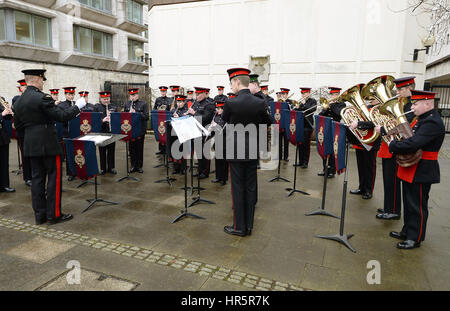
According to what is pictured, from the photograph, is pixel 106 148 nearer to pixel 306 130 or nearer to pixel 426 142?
pixel 306 130

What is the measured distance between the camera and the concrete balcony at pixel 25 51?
17625 mm

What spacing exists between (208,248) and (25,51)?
67.1 ft

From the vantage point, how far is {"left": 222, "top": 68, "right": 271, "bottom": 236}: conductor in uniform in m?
4.33

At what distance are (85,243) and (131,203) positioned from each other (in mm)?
1691

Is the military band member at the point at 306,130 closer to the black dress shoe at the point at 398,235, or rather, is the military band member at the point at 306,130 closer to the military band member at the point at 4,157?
the black dress shoe at the point at 398,235

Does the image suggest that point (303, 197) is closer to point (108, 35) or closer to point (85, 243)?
point (85, 243)

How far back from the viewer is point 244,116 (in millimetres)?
4352

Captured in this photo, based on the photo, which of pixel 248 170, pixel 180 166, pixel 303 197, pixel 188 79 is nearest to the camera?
pixel 248 170

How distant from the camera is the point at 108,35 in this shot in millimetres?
25969

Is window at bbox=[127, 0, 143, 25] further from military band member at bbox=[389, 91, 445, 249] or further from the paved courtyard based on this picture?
military band member at bbox=[389, 91, 445, 249]

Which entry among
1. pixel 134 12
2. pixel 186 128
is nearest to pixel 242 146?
pixel 186 128

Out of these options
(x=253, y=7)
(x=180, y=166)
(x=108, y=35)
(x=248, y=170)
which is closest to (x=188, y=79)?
(x=253, y=7)

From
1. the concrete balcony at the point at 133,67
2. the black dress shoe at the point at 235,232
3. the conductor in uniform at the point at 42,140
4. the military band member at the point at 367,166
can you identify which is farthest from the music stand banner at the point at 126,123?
the concrete balcony at the point at 133,67

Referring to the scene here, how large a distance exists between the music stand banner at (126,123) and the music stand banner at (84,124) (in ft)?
1.26
